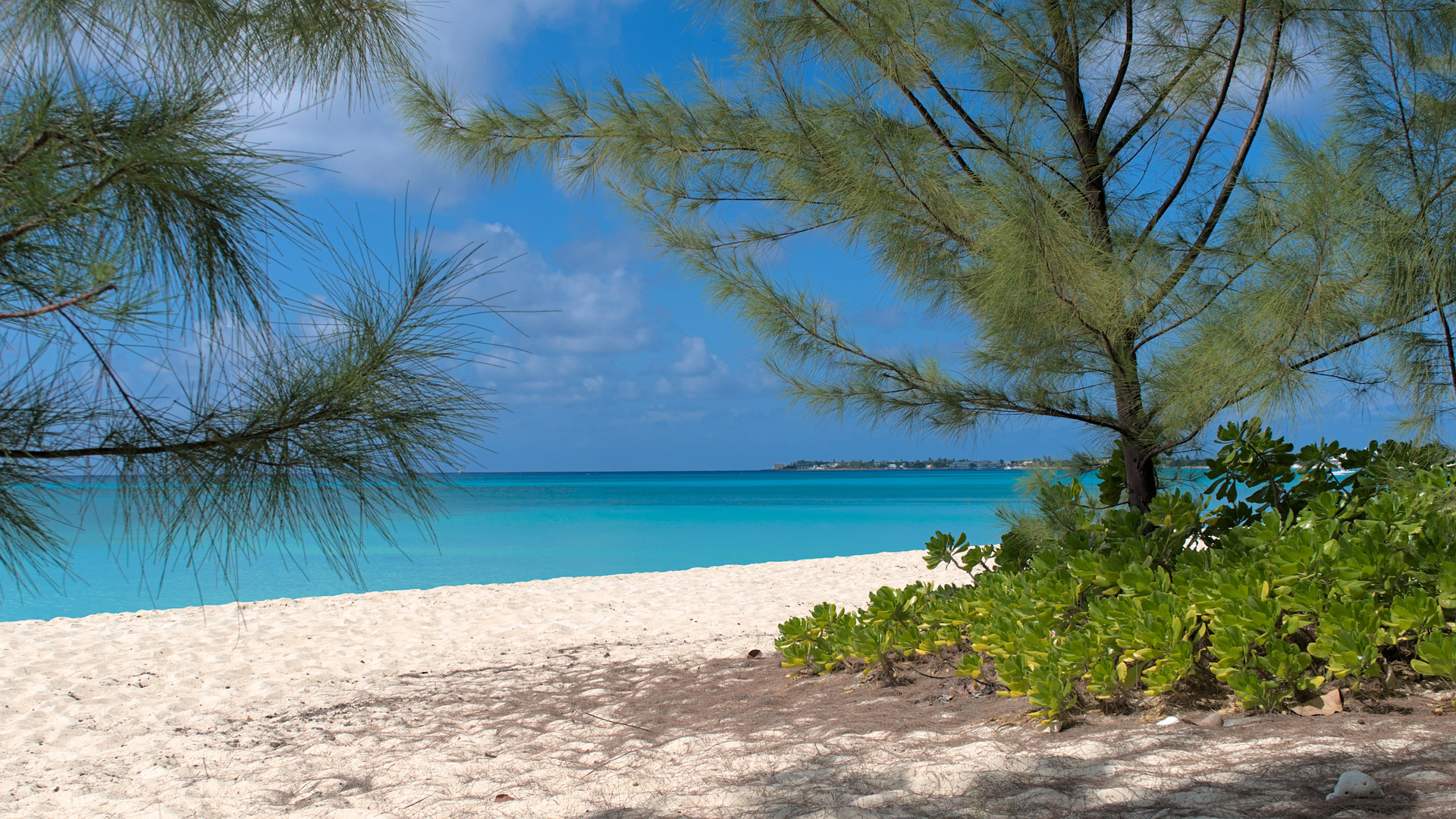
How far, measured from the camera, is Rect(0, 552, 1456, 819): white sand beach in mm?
2074

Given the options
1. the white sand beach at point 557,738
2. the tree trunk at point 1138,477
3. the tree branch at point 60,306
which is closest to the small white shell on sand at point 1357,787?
the white sand beach at point 557,738

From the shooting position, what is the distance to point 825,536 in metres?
21.6

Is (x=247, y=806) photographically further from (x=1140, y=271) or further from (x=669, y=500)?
(x=669, y=500)

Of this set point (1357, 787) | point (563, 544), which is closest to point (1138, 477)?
point (1357, 787)

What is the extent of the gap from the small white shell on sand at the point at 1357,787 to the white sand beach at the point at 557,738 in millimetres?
54

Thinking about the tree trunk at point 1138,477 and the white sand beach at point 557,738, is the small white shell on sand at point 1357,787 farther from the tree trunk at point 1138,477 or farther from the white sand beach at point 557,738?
the tree trunk at point 1138,477

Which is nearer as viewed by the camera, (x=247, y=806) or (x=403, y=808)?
(x=403, y=808)

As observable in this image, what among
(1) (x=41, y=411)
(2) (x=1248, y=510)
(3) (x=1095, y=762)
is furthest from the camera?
(2) (x=1248, y=510)

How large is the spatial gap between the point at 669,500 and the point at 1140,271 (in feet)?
125

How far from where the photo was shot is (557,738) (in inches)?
129

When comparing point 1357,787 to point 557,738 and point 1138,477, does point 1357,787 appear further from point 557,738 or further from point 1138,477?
point 557,738

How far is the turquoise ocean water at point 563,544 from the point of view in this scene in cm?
1149

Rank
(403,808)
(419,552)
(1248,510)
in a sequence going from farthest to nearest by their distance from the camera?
1. (419,552)
2. (1248,510)
3. (403,808)

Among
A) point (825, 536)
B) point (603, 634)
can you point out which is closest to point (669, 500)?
point (825, 536)
